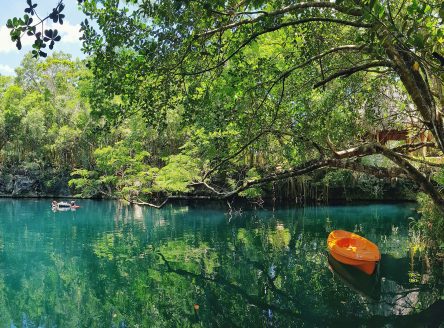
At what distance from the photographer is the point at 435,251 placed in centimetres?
1049

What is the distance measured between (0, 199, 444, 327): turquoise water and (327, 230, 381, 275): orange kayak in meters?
0.30

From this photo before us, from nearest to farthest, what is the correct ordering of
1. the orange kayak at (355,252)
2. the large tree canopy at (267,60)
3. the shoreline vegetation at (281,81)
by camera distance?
the large tree canopy at (267,60)
the shoreline vegetation at (281,81)
the orange kayak at (355,252)

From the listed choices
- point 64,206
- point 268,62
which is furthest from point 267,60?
point 64,206

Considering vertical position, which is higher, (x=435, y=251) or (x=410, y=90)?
(x=410, y=90)

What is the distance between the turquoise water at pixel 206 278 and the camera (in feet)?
24.4

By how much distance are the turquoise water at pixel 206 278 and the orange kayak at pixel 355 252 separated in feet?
0.99

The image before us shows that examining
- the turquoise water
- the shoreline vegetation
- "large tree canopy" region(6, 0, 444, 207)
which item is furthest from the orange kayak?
"large tree canopy" region(6, 0, 444, 207)

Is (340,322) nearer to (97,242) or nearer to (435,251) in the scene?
(435,251)

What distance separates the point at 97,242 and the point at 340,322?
10.8 meters

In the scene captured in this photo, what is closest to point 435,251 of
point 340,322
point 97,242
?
point 340,322

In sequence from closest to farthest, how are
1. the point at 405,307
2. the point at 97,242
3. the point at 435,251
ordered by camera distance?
1. the point at 405,307
2. the point at 435,251
3. the point at 97,242

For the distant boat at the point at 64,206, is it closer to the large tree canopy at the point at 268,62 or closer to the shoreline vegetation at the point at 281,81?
the shoreline vegetation at the point at 281,81

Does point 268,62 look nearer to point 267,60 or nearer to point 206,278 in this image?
point 267,60

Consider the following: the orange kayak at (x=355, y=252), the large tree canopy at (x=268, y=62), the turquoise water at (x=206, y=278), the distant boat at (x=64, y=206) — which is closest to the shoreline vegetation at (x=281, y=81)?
the large tree canopy at (x=268, y=62)
